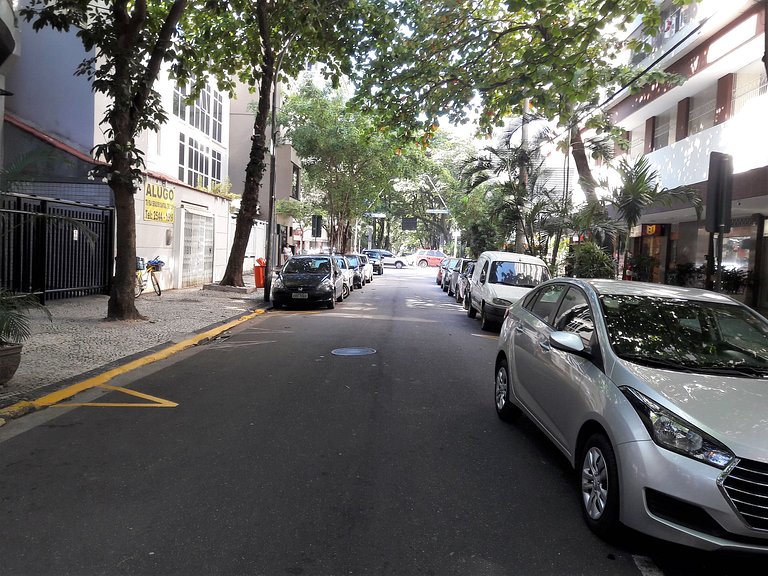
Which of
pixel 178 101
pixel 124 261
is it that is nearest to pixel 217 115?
pixel 178 101

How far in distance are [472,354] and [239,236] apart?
1139cm

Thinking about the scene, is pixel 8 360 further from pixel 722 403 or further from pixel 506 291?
pixel 506 291

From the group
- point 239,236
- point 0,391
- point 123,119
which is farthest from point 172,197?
point 0,391

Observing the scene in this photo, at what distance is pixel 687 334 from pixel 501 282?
978 cm

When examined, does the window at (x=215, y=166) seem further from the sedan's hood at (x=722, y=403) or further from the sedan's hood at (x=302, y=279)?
the sedan's hood at (x=722, y=403)

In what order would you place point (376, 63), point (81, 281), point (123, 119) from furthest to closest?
point (81, 281) < point (376, 63) < point (123, 119)

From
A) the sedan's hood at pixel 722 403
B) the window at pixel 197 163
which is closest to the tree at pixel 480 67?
the sedan's hood at pixel 722 403

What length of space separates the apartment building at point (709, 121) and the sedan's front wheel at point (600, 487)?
9.81 m

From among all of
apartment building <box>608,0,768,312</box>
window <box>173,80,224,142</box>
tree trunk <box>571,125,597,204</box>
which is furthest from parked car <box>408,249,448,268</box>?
tree trunk <box>571,125,597,204</box>

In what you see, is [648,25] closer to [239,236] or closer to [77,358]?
[77,358]

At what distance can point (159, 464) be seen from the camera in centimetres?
469

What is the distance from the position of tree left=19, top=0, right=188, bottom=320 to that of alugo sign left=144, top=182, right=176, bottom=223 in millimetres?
6518

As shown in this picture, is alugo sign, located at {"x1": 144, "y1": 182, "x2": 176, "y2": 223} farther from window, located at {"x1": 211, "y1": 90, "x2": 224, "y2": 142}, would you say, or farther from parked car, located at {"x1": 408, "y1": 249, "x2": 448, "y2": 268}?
parked car, located at {"x1": 408, "y1": 249, "x2": 448, "y2": 268}

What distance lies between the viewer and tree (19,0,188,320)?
10.2 meters
